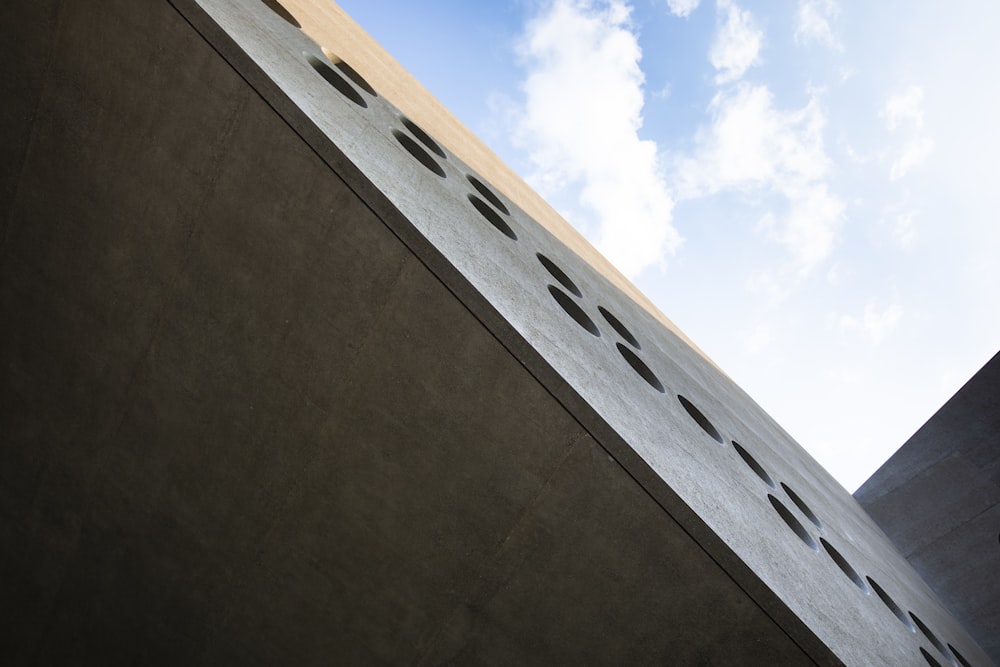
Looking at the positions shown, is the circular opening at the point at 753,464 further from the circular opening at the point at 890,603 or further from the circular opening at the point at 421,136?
the circular opening at the point at 421,136

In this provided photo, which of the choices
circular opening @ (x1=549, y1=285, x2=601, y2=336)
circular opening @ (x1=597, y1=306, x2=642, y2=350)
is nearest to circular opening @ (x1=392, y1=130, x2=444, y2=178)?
circular opening @ (x1=549, y1=285, x2=601, y2=336)

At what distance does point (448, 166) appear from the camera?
890cm

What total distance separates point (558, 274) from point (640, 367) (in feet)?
4.72

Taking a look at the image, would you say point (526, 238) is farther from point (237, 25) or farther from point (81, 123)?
point (81, 123)

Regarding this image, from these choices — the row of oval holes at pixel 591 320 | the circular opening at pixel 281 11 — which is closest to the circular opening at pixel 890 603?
the row of oval holes at pixel 591 320

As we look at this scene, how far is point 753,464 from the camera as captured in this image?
8.62 m

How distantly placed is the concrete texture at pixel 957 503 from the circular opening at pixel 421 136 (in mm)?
10819

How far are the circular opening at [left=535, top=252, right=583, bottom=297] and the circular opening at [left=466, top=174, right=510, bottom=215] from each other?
0.90 m

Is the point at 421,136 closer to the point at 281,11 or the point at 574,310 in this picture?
the point at 281,11

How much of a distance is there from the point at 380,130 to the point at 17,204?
3.06 metres

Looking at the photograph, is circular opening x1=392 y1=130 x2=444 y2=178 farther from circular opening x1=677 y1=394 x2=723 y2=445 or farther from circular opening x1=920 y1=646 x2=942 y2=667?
circular opening x1=920 y1=646 x2=942 y2=667

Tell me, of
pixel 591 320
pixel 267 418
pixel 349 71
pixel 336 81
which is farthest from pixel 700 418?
pixel 349 71

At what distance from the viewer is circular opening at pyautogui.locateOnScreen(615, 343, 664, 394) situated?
300 inches

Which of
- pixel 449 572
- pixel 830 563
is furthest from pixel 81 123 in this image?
pixel 830 563
